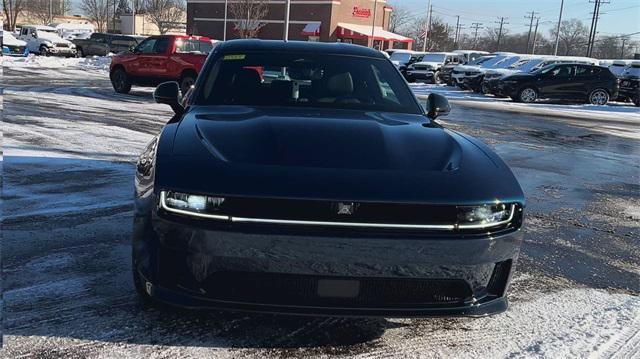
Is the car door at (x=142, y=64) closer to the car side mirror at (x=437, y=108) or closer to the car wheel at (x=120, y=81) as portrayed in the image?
the car wheel at (x=120, y=81)

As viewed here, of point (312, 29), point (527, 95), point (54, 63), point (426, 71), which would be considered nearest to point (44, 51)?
point (54, 63)

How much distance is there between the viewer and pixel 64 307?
318cm

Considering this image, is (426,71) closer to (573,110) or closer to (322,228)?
(573,110)

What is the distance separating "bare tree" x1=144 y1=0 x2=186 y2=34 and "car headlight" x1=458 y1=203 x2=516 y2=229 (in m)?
70.3

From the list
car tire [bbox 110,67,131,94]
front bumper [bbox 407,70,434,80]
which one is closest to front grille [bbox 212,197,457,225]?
car tire [bbox 110,67,131,94]

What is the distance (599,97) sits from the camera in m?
23.2

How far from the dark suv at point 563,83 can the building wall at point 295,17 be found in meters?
37.1

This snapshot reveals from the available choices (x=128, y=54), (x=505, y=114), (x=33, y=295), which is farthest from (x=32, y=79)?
(x=33, y=295)

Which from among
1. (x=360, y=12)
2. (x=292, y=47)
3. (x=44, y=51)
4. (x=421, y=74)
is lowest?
(x=44, y=51)

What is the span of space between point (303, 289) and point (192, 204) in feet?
2.02

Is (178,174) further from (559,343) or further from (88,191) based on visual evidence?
(88,191)

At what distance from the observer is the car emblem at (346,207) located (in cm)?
253

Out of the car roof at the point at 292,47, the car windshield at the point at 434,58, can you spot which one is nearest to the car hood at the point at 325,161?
the car roof at the point at 292,47

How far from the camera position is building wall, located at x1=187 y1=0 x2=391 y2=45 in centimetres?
5791
